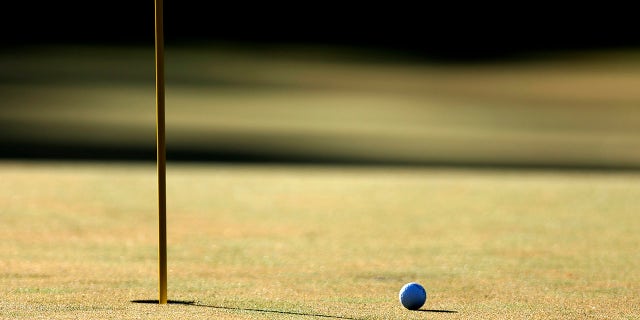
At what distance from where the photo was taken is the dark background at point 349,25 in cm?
3759

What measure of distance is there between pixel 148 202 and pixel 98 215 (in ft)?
4.57

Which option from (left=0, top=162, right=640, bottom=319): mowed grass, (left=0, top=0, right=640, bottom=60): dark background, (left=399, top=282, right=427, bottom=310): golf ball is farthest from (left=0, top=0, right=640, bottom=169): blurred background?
(left=399, top=282, right=427, bottom=310): golf ball

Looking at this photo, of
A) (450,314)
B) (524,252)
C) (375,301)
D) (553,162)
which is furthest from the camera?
(553,162)

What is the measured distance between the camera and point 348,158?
22.3 m

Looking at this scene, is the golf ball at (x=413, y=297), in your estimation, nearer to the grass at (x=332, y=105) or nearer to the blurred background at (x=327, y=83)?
the blurred background at (x=327, y=83)

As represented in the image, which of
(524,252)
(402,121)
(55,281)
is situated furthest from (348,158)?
(55,281)

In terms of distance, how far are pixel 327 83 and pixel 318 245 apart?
81.8 feet

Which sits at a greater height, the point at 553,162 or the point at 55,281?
the point at 55,281

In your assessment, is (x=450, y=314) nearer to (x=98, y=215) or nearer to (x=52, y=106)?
(x=98, y=215)

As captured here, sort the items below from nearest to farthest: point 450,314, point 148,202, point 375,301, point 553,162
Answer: point 450,314
point 375,301
point 148,202
point 553,162

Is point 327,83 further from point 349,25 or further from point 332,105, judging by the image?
point 349,25

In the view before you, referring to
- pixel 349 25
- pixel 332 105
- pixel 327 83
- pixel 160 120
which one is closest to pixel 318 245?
pixel 160 120

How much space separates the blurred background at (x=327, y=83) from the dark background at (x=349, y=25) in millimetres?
Result: 48

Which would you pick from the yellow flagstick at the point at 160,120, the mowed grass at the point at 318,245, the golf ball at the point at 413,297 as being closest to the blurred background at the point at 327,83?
the mowed grass at the point at 318,245
